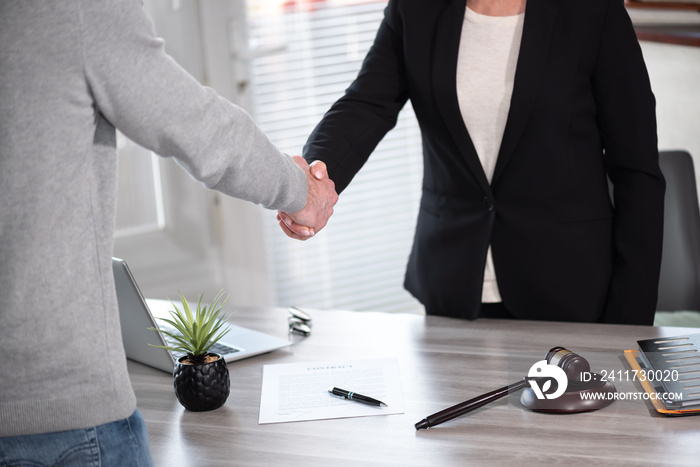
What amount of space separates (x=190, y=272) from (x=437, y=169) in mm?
1741

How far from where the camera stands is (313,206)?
1549 millimetres

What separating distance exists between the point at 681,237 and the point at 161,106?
64.6 inches

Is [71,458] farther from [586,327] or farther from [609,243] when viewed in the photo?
[609,243]

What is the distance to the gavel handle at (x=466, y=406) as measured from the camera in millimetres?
1179

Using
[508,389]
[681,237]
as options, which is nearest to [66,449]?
[508,389]

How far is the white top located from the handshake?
0.36 m

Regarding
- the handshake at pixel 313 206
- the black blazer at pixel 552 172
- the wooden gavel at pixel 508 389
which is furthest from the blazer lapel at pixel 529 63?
the wooden gavel at pixel 508 389

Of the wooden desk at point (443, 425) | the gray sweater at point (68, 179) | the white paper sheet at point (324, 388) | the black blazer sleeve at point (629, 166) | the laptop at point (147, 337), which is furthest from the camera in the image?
the black blazer sleeve at point (629, 166)

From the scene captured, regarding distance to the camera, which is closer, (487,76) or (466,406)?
(466,406)

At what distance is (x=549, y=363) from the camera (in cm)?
127

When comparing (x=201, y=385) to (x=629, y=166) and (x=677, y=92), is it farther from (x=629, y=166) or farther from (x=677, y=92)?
(x=677, y=92)

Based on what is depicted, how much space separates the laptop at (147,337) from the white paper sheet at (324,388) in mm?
100

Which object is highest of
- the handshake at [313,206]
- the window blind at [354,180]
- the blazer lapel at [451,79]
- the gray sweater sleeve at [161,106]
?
the gray sweater sleeve at [161,106]

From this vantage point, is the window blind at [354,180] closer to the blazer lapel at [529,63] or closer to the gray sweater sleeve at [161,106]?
the blazer lapel at [529,63]
